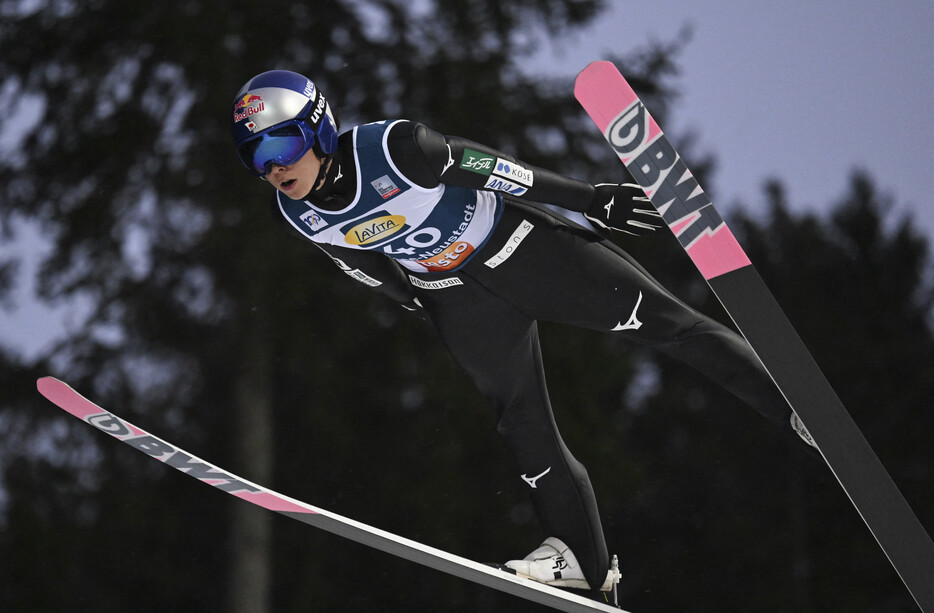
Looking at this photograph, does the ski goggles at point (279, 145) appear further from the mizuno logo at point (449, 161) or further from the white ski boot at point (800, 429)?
the white ski boot at point (800, 429)

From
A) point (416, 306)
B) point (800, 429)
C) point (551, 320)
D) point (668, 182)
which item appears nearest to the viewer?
point (668, 182)

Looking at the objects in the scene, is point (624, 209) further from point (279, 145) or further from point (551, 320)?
point (279, 145)

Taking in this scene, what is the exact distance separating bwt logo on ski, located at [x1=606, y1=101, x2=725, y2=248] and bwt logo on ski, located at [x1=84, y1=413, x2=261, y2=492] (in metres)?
1.38

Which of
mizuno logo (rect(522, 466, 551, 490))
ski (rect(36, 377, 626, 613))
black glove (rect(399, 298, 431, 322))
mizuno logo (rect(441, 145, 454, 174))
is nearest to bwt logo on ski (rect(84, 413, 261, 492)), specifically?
ski (rect(36, 377, 626, 613))

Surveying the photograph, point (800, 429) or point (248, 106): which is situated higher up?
point (248, 106)

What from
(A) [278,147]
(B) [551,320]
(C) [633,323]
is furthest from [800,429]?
(A) [278,147]

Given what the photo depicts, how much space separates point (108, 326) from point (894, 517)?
4.26 metres

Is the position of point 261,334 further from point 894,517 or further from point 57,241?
point 894,517

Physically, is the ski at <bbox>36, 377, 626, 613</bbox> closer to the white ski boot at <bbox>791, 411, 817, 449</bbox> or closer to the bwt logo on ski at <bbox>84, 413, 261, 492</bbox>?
the bwt logo on ski at <bbox>84, 413, 261, 492</bbox>

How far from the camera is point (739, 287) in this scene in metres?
1.98

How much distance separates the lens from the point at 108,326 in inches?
206

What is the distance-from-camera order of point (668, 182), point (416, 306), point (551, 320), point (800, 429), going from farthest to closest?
point (416, 306), point (551, 320), point (800, 429), point (668, 182)

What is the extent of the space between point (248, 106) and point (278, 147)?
0.37 ft

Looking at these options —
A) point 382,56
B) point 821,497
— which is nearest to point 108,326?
point 382,56
